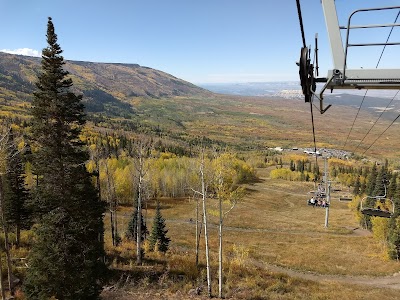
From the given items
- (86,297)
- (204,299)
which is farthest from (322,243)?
(86,297)

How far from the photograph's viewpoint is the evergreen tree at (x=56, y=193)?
20938 mm

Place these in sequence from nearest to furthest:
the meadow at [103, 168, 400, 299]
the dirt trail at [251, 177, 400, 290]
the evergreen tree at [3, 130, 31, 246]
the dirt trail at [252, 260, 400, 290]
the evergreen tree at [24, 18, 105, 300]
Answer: the evergreen tree at [24, 18, 105, 300], the meadow at [103, 168, 400, 299], the evergreen tree at [3, 130, 31, 246], the dirt trail at [251, 177, 400, 290], the dirt trail at [252, 260, 400, 290]

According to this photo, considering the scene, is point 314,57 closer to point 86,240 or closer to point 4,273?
point 86,240

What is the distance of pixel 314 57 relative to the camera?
522cm

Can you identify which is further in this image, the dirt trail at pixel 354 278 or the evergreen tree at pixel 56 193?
the dirt trail at pixel 354 278

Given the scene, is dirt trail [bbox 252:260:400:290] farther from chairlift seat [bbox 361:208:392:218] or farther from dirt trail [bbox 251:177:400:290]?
chairlift seat [bbox 361:208:392:218]

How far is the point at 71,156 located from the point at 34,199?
3630 mm

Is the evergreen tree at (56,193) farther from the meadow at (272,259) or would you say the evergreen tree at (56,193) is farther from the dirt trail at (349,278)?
the dirt trail at (349,278)

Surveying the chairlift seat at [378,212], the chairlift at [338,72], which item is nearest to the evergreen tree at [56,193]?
the chairlift seat at [378,212]

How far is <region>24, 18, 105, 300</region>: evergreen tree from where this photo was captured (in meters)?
20.9

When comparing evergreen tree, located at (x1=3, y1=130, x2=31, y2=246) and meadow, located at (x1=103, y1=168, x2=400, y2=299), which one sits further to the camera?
evergreen tree, located at (x1=3, y1=130, x2=31, y2=246)

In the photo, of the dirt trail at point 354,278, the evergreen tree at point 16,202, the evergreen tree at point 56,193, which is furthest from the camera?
the dirt trail at point 354,278

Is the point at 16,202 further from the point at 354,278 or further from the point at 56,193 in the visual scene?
the point at 354,278

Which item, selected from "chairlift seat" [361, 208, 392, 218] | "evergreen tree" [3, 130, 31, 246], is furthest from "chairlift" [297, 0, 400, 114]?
"evergreen tree" [3, 130, 31, 246]
